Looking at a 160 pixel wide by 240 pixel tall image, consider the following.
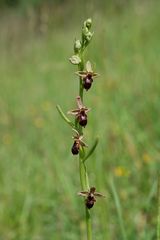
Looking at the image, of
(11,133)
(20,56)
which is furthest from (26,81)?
(11,133)

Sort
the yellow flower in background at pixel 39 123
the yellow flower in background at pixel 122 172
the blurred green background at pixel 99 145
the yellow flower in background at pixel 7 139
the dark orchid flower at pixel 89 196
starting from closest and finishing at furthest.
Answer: the dark orchid flower at pixel 89 196
the blurred green background at pixel 99 145
the yellow flower in background at pixel 122 172
the yellow flower in background at pixel 7 139
the yellow flower in background at pixel 39 123

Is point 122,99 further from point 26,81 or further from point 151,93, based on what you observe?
point 26,81

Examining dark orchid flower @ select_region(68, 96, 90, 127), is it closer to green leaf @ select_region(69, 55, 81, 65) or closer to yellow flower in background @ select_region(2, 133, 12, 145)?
green leaf @ select_region(69, 55, 81, 65)

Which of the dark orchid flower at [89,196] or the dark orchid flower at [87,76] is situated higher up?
the dark orchid flower at [87,76]

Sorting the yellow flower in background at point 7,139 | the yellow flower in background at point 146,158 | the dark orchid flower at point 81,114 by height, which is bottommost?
the dark orchid flower at point 81,114

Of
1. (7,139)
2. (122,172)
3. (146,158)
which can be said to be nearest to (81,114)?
(122,172)

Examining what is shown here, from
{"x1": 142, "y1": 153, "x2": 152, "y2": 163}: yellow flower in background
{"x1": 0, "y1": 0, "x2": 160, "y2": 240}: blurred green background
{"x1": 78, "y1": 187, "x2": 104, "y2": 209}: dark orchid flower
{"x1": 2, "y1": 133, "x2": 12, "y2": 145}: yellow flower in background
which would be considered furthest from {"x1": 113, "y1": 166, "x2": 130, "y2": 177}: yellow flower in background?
{"x1": 2, "y1": 133, "x2": 12, "y2": 145}: yellow flower in background

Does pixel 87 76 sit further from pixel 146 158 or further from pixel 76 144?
pixel 146 158

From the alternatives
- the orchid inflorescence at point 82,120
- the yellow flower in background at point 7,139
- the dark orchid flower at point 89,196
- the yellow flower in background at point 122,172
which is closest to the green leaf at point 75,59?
the orchid inflorescence at point 82,120

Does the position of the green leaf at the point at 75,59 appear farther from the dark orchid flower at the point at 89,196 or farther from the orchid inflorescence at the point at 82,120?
the dark orchid flower at the point at 89,196
